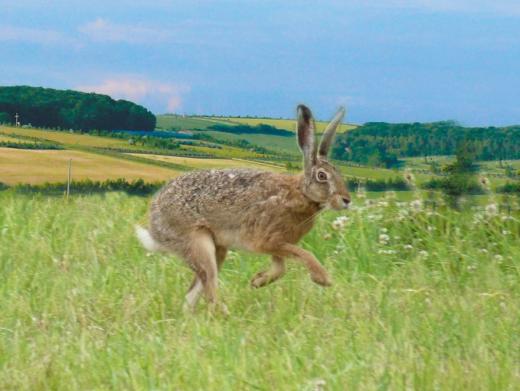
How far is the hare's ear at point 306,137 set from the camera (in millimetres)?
7547

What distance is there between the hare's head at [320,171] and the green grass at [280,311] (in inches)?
24.3

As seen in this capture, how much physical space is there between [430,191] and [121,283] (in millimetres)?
3393

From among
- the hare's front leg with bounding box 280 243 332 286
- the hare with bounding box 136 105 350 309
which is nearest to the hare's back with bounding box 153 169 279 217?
the hare with bounding box 136 105 350 309

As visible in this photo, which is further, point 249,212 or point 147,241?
point 147,241

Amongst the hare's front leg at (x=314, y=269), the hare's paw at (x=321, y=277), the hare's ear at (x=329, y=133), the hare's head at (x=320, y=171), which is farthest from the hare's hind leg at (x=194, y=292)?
the hare's ear at (x=329, y=133)

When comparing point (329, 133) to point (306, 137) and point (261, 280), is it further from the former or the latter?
point (261, 280)

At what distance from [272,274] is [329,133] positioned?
3.15ft

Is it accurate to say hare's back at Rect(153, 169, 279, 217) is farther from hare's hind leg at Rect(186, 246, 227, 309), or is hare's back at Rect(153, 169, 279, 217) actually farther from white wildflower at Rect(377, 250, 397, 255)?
white wildflower at Rect(377, 250, 397, 255)

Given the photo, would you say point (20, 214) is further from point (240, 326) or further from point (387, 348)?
point (387, 348)

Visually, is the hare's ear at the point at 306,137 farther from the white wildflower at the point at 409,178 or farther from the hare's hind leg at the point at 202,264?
the white wildflower at the point at 409,178

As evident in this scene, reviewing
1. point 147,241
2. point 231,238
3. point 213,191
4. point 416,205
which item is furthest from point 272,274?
point 416,205

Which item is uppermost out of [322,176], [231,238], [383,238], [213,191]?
[322,176]

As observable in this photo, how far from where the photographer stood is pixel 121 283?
320 inches

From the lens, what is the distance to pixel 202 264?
295 inches
